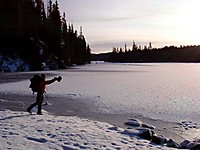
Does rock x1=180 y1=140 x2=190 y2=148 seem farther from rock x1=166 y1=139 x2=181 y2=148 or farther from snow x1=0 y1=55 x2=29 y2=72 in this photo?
snow x1=0 y1=55 x2=29 y2=72

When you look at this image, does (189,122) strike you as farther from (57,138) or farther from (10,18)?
(10,18)

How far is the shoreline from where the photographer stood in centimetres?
1020

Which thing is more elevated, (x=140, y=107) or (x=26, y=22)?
(x=26, y=22)

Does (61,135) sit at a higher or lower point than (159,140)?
higher

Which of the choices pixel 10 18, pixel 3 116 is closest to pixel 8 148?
pixel 3 116

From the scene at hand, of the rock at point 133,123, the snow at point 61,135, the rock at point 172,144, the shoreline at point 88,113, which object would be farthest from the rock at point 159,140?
the rock at point 133,123

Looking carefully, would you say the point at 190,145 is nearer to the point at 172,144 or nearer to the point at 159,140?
the point at 172,144

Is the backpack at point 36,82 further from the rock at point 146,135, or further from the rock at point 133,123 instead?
the rock at point 146,135

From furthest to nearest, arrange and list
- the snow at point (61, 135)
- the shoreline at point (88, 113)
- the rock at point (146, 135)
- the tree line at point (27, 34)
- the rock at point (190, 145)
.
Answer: the tree line at point (27, 34) → the shoreline at point (88, 113) → the rock at point (146, 135) → the rock at point (190, 145) → the snow at point (61, 135)

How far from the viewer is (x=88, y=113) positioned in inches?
503

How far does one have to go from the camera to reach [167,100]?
1681 cm

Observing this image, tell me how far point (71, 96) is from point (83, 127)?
9.26 m

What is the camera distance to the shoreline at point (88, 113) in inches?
402

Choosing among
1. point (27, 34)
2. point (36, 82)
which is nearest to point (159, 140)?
point (36, 82)
